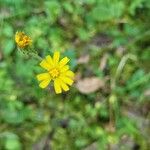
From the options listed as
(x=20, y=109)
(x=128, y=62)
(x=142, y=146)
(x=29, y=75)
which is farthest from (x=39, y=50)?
(x=142, y=146)

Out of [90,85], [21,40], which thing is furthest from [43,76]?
[90,85]

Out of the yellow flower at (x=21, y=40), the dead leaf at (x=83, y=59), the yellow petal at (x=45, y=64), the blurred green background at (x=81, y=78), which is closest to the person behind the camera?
the yellow flower at (x=21, y=40)

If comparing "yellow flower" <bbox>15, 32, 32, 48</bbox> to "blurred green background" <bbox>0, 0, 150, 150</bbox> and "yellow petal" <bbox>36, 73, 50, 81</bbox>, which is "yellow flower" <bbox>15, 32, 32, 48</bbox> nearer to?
"yellow petal" <bbox>36, 73, 50, 81</bbox>

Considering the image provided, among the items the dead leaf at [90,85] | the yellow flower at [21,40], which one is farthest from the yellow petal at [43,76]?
the dead leaf at [90,85]

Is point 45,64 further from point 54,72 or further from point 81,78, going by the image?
point 81,78

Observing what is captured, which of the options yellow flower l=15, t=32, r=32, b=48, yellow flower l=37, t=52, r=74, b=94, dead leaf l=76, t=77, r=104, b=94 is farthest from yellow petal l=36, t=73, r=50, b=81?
dead leaf l=76, t=77, r=104, b=94

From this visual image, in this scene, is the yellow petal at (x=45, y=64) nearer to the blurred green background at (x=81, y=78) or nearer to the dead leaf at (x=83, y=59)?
the blurred green background at (x=81, y=78)

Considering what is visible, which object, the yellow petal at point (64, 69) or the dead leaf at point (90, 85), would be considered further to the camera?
the dead leaf at point (90, 85)

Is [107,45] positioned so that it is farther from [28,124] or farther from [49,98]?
[28,124]

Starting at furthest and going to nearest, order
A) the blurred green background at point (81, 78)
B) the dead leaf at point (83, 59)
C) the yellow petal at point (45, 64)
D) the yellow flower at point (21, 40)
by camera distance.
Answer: the dead leaf at point (83, 59) → the blurred green background at point (81, 78) → the yellow petal at point (45, 64) → the yellow flower at point (21, 40)
